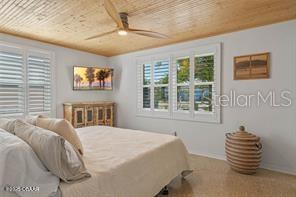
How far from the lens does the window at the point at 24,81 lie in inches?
146

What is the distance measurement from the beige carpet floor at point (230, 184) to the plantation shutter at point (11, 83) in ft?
11.3

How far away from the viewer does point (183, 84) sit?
425 centimetres

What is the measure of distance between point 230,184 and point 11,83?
14.4 ft

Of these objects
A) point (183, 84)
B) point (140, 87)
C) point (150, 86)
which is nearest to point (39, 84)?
point (140, 87)

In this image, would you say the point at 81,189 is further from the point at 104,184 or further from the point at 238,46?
the point at 238,46

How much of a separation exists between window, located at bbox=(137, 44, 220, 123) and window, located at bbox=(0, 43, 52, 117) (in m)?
2.26

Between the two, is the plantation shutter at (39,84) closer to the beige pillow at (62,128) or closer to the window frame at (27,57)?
the window frame at (27,57)

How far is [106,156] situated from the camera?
1.91 metres

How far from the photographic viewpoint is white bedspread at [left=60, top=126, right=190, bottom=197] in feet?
4.83

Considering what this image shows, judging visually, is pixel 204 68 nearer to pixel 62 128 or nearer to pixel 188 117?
pixel 188 117

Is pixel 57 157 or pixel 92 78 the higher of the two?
pixel 92 78

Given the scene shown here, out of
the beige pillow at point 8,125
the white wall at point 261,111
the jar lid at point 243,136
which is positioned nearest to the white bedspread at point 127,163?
the beige pillow at point 8,125

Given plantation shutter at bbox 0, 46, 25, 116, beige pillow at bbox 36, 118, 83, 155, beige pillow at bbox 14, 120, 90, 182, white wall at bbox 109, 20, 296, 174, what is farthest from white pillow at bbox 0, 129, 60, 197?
white wall at bbox 109, 20, 296, 174

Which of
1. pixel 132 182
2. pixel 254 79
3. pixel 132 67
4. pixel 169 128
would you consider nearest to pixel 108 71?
pixel 132 67
